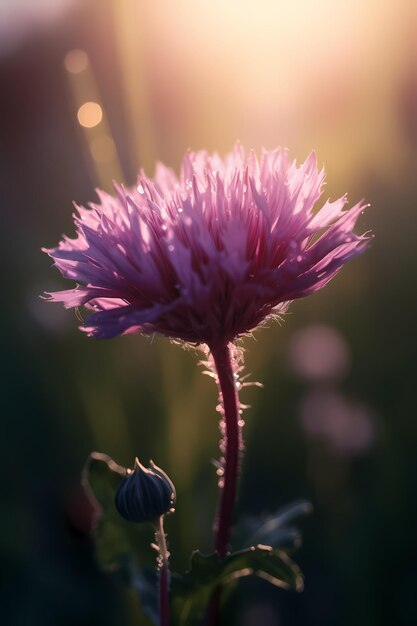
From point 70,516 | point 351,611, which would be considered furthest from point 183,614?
point 70,516

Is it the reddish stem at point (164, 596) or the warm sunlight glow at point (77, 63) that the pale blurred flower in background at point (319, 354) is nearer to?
the warm sunlight glow at point (77, 63)

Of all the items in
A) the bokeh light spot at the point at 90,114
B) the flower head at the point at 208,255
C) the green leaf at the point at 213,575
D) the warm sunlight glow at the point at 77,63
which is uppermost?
the warm sunlight glow at the point at 77,63

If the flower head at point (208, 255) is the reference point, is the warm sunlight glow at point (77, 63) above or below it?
above

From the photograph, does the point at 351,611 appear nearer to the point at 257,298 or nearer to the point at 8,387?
the point at 257,298

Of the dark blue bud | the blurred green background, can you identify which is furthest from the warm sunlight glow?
the dark blue bud

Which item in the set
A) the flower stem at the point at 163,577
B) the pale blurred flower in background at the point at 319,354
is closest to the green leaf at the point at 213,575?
the flower stem at the point at 163,577

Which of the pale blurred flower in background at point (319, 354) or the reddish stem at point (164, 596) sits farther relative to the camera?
the pale blurred flower in background at point (319, 354)
